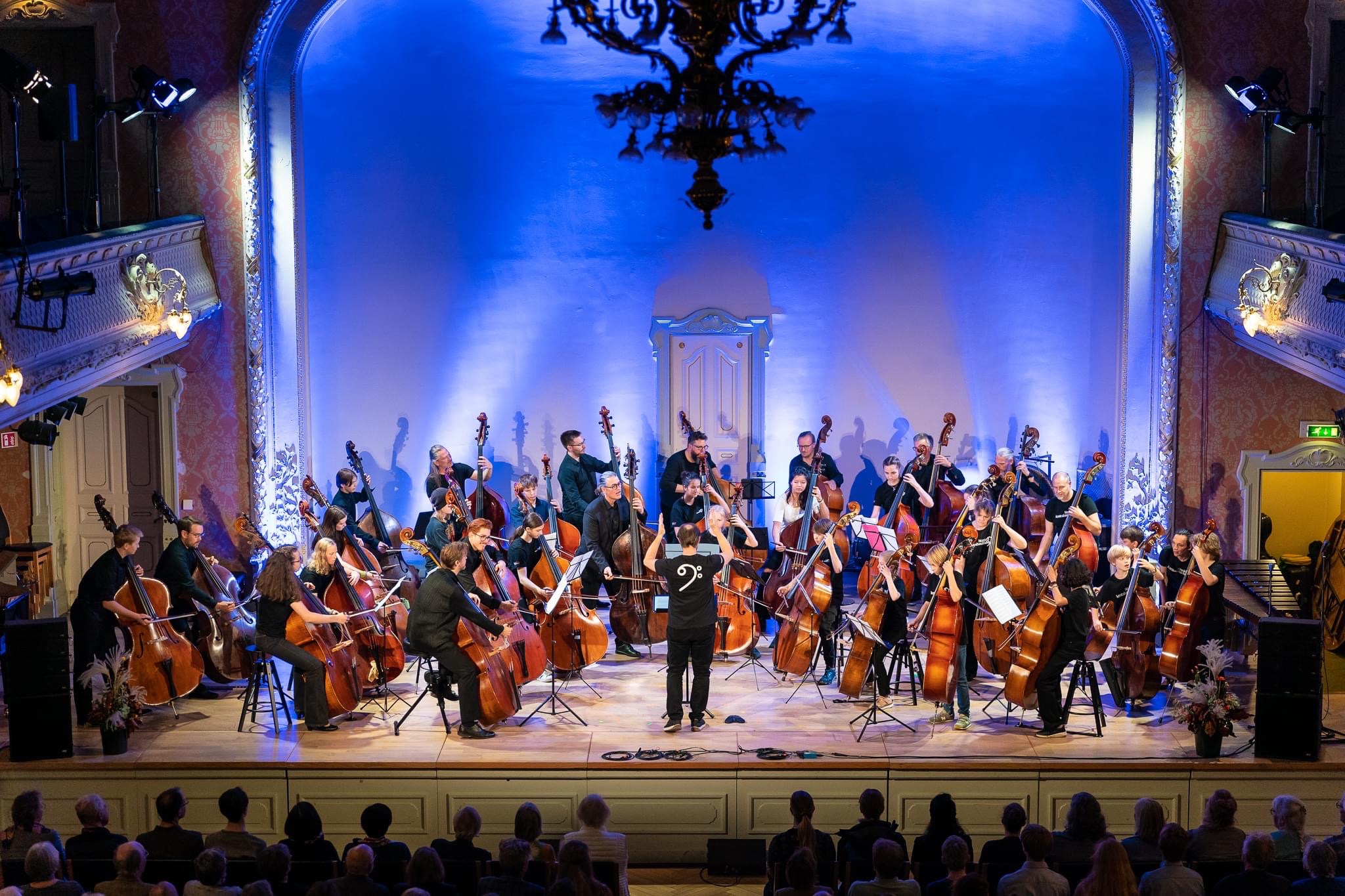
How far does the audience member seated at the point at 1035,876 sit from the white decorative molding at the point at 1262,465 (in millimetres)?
6449

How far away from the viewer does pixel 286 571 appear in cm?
857

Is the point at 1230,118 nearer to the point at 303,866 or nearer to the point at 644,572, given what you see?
the point at 644,572

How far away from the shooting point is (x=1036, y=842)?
5938 mm

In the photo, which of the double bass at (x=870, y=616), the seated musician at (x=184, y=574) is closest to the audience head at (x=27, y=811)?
the seated musician at (x=184, y=574)

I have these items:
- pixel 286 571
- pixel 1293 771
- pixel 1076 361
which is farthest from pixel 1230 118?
pixel 286 571

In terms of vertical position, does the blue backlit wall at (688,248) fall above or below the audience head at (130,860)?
above

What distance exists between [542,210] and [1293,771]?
7743 mm

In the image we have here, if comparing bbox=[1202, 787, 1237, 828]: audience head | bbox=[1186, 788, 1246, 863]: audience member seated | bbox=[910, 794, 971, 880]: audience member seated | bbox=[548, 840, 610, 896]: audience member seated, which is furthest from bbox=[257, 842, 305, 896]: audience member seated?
bbox=[1202, 787, 1237, 828]: audience head

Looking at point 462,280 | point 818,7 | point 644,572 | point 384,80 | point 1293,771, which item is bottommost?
point 1293,771

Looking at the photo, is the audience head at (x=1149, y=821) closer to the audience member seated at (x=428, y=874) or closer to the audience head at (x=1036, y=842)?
the audience head at (x=1036, y=842)

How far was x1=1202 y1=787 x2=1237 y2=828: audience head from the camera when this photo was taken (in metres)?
6.60

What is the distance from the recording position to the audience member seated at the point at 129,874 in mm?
5836

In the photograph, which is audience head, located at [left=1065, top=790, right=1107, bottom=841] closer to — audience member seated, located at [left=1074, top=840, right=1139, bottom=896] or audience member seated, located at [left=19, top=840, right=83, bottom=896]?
audience member seated, located at [left=1074, top=840, right=1139, bottom=896]

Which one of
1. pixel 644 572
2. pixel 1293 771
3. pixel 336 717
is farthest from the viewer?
pixel 644 572
